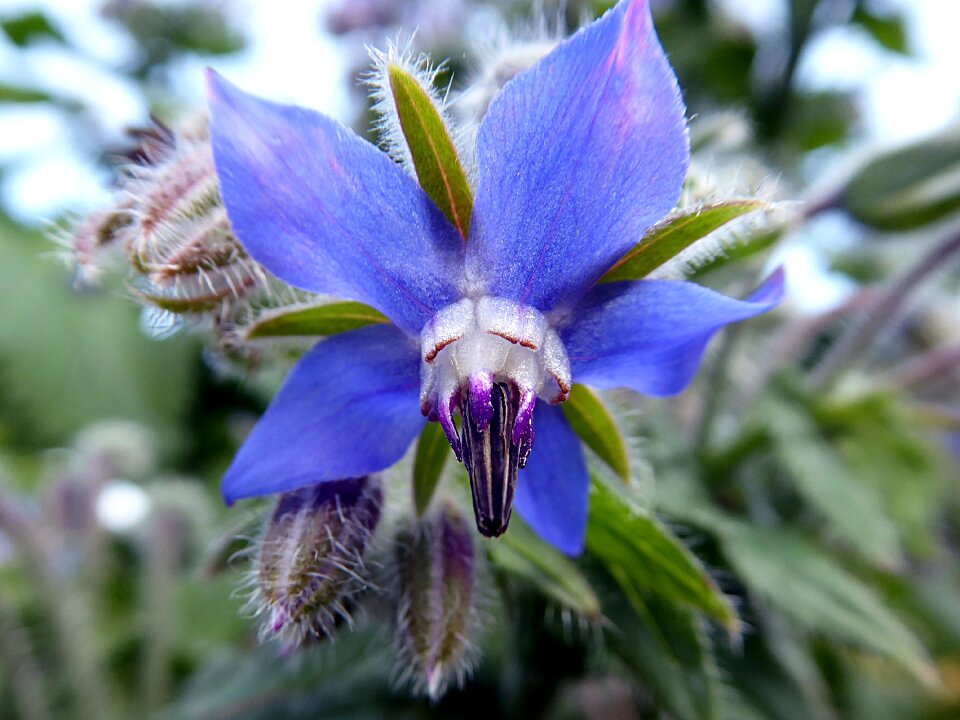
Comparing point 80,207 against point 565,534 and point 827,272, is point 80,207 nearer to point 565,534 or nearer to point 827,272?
point 565,534

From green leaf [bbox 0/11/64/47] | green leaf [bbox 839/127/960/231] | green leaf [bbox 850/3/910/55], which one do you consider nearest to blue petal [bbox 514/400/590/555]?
green leaf [bbox 839/127/960/231]

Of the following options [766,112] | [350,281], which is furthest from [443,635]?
[766,112]

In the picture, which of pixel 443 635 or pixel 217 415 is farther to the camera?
pixel 217 415

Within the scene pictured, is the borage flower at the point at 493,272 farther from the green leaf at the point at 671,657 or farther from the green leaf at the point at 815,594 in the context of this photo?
the green leaf at the point at 815,594

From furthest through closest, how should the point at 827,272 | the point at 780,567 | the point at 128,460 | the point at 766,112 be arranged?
the point at 766,112 → the point at 827,272 → the point at 128,460 → the point at 780,567

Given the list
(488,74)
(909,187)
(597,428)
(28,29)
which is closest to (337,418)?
(597,428)

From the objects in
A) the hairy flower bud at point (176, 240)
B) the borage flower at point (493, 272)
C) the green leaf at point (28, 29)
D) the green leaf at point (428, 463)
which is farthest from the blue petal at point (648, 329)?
the green leaf at point (28, 29)
